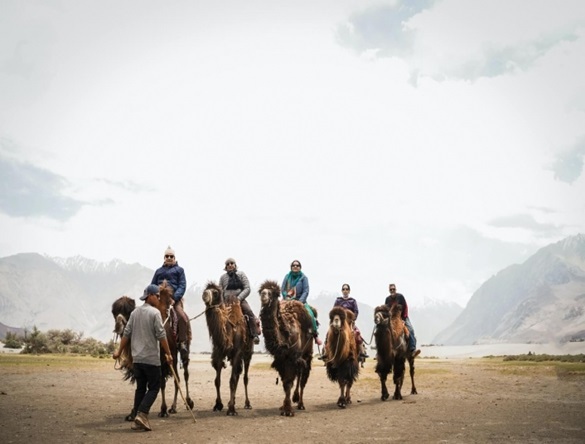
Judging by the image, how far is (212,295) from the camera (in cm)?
1210

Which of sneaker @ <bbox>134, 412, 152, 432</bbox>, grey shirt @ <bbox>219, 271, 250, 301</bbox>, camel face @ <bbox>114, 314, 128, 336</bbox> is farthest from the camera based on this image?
grey shirt @ <bbox>219, 271, 250, 301</bbox>

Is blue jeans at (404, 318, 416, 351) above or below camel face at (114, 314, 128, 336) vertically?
below

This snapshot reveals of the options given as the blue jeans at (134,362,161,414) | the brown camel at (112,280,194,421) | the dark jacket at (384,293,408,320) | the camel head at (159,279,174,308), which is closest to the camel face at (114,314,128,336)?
the brown camel at (112,280,194,421)

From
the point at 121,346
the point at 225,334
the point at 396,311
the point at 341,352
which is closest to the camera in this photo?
the point at 121,346

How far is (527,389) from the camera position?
18.9m

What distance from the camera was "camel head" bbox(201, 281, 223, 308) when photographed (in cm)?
1194

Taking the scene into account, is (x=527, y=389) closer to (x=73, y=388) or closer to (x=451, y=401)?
(x=451, y=401)

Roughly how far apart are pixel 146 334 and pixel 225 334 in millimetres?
2850

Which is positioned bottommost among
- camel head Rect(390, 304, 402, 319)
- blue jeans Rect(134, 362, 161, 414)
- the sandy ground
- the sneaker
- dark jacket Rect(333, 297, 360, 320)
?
the sandy ground

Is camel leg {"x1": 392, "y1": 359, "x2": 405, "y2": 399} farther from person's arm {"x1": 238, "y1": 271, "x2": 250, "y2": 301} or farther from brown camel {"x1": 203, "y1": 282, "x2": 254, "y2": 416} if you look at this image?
person's arm {"x1": 238, "y1": 271, "x2": 250, "y2": 301}

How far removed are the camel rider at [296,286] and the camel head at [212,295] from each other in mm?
2273

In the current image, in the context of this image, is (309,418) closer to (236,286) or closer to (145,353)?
(236,286)

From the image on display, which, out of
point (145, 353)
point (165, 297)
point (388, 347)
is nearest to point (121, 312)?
point (165, 297)

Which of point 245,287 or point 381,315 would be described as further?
point 381,315
